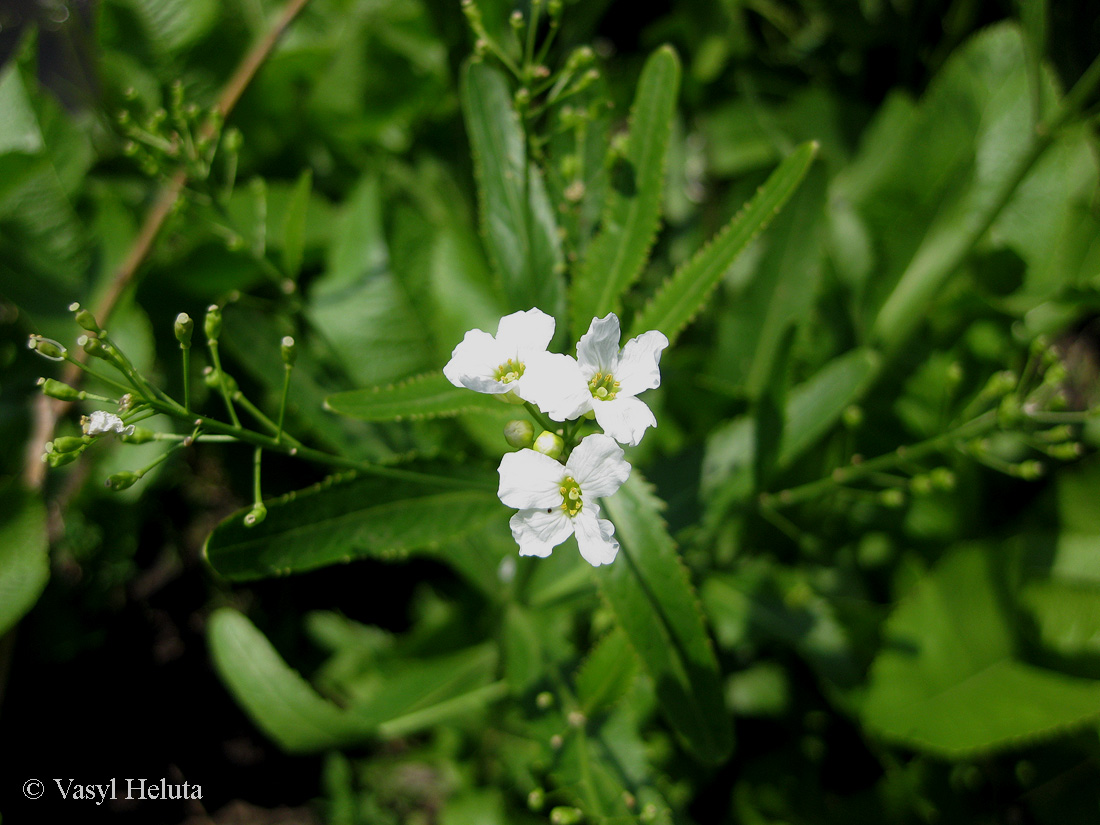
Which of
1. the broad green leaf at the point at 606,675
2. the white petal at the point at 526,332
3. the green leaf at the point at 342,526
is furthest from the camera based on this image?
the broad green leaf at the point at 606,675

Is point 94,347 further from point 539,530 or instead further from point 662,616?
point 662,616

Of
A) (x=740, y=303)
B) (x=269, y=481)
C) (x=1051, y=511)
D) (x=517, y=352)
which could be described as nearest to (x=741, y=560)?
(x=740, y=303)

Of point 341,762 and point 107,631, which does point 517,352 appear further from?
point 107,631

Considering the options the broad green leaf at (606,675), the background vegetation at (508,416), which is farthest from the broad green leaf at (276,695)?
the broad green leaf at (606,675)

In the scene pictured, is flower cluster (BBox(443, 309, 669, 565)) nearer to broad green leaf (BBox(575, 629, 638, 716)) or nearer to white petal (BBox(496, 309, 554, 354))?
white petal (BBox(496, 309, 554, 354))

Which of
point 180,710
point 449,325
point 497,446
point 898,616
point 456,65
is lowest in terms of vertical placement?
point 898,616

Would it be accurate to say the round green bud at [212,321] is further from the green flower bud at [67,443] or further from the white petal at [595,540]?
the white petal at [595,540]

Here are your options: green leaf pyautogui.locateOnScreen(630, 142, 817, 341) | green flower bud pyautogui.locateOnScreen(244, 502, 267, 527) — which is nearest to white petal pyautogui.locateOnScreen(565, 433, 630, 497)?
green leaf pyautogui.locateOnScreen(630, 142, 817, 341)
